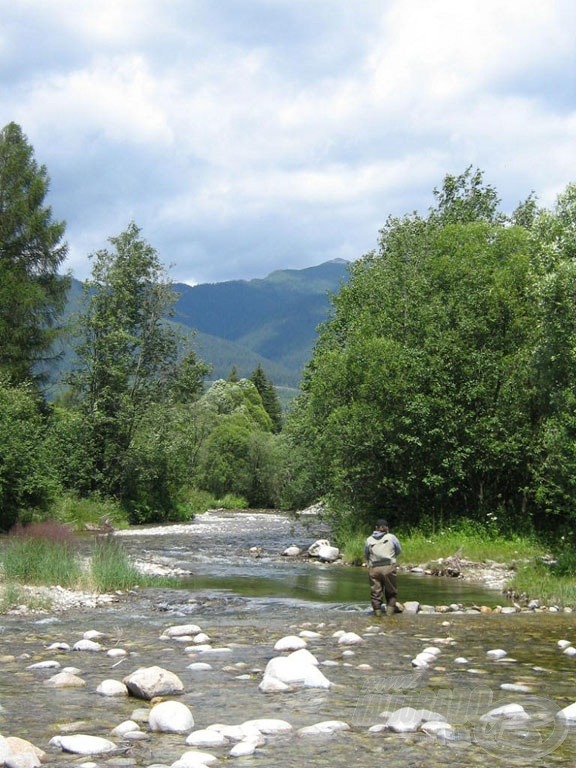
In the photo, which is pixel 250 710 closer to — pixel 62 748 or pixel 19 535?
pixel 62 748

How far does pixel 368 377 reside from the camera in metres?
31.6

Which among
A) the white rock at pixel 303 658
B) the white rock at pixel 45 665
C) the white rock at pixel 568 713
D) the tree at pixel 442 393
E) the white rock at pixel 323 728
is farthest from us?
the tree at pixel 442 393

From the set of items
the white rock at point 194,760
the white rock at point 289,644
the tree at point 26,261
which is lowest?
the white rock at point 289,644

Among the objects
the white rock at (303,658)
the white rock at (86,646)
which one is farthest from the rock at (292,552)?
the white rock at (303,658)

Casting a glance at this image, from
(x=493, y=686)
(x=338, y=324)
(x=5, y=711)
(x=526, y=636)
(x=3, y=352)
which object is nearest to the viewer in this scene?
(x=5, y=711)

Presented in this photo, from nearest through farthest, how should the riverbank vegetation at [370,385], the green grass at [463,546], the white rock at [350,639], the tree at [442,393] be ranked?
the white rock at [350,639], the green grass at [463,546], the riverbank vegetation at [370,385], the tree at [442,393]

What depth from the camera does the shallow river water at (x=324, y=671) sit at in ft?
26.4

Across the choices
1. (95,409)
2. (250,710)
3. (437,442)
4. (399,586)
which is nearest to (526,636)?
(250,710)

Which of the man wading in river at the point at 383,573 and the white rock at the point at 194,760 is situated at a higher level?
the white rock at the point at 194,760

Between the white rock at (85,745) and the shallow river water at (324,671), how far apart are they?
5.9 inches

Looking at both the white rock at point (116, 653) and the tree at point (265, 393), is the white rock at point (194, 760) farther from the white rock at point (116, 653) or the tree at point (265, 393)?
the tree at point (265, 393)

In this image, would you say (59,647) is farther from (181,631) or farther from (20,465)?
(20,465)

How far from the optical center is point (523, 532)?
29688mm

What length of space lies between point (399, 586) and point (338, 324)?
755 inches
